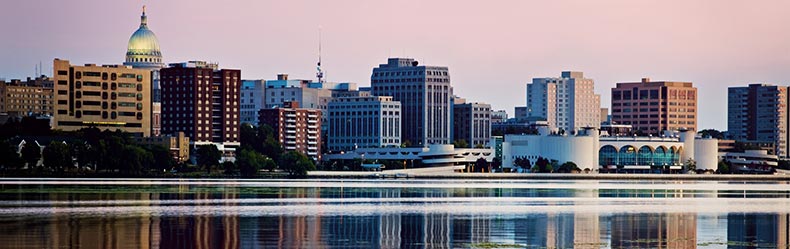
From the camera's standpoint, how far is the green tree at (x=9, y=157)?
182 metres

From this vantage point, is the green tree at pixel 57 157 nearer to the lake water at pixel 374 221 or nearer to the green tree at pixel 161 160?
the green tree at pixel 161 160

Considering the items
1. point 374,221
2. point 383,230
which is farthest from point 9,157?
point 383,230

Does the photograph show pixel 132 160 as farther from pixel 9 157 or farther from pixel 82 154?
pixel 9 157

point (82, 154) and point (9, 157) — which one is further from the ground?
point (82, 154)

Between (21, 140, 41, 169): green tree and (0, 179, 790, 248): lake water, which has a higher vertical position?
(21, 140, 41, 169): green tree

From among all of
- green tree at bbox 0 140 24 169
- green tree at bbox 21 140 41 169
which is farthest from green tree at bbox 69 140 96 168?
green tree at bbox 0 140 24 169

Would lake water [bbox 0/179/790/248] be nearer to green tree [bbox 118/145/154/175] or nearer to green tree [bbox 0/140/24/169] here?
green tree [bbox 0/140/24/169]

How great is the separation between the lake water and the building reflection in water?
52 mm

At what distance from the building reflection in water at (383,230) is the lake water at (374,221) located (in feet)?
0.17

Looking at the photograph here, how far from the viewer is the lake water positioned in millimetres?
70562

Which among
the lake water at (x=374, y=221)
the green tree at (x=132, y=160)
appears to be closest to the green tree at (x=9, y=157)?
the green tree at (x=132, y=160)

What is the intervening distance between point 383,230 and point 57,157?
11111cm

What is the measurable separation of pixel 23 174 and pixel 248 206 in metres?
85.0

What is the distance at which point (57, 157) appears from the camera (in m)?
183
